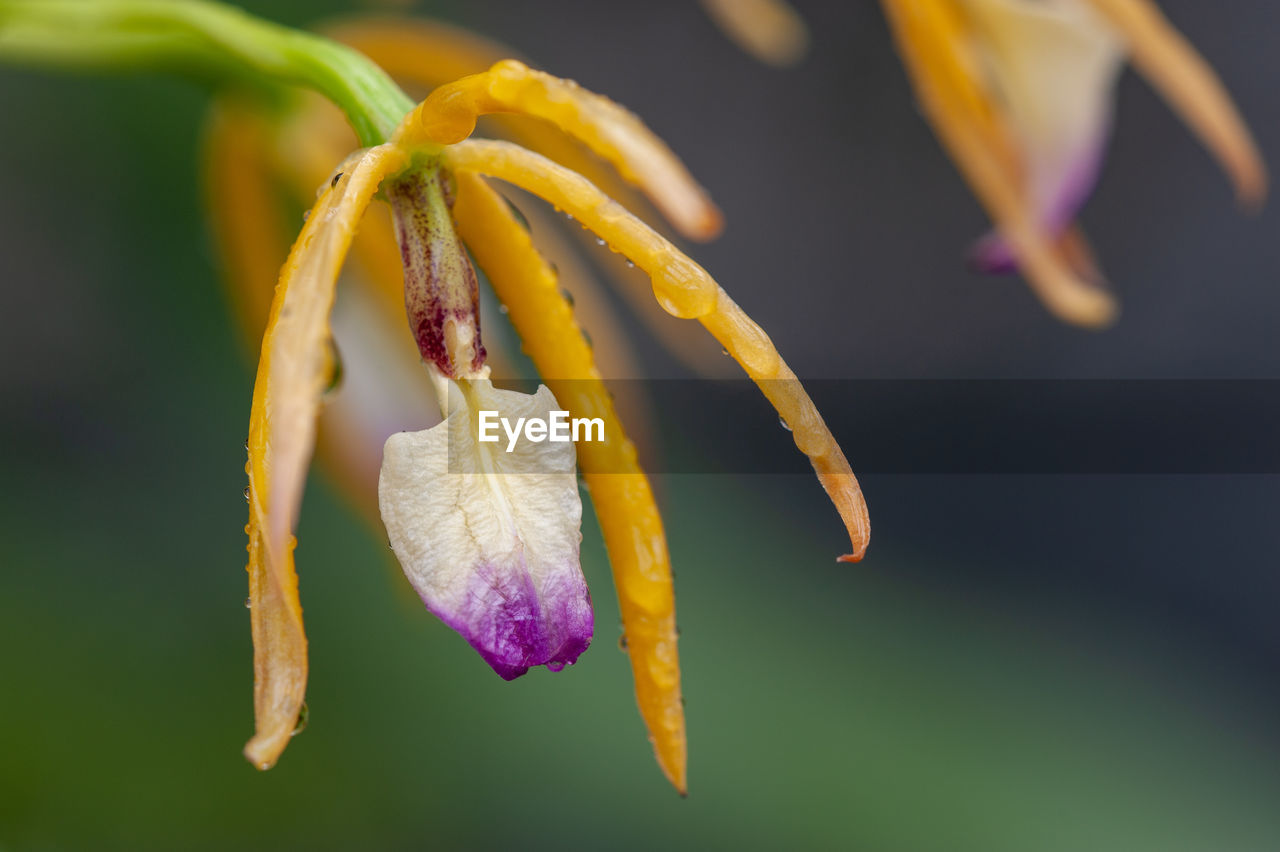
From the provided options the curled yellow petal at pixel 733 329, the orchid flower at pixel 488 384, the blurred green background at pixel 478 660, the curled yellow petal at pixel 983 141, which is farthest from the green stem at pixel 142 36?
the blurred green background at pixel 478 660

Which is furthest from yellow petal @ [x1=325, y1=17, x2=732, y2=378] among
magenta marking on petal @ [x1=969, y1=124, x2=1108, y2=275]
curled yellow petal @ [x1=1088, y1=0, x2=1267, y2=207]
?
curled yellow petal @ [x1=1088, y1=0, x2=1267, y2=207]

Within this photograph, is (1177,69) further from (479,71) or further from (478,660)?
(478,660)

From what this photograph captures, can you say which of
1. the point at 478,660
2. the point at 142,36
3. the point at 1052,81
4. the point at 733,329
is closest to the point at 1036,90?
the point at 1052,81

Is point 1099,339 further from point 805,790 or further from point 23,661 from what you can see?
point 23,661

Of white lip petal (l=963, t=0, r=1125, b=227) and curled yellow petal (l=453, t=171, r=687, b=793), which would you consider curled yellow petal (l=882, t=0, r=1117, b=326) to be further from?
curled yellow petal (l=453, t=171, r=687, b=793)

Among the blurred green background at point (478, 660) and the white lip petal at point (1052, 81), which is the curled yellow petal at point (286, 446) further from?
the blurred green background at point (478, 660)

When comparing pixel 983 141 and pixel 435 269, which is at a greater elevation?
pixel 983 141

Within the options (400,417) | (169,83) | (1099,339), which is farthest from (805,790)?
(1099,339)
